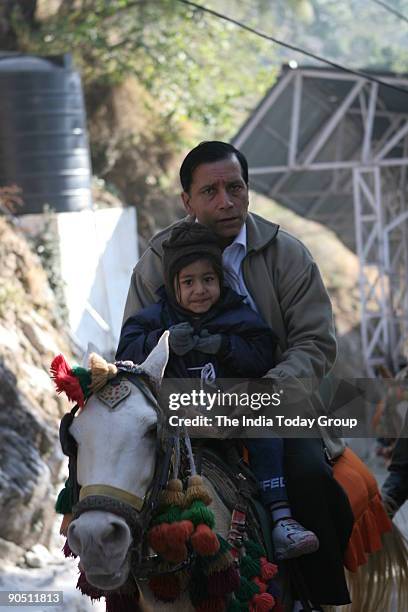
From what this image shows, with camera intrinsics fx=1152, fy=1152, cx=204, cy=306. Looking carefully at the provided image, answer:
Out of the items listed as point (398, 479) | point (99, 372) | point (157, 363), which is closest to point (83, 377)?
point (99, 372)

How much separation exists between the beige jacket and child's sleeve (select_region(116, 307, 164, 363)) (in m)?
0.31

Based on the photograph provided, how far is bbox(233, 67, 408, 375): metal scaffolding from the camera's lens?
16.0m

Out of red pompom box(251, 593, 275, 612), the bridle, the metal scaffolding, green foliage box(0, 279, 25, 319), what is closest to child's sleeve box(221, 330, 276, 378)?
the bridle

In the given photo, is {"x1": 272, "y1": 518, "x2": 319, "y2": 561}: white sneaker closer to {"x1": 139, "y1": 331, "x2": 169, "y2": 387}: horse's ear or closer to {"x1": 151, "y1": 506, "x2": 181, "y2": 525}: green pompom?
{"x1": 151, "y1": 506, "x2": 181, "y2": 525}: green pompom

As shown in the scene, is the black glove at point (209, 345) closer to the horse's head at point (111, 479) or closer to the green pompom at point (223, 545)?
the horse's head at point (111, 479)

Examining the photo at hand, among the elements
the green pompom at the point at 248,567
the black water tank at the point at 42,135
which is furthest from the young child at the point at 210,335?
the black water tank at the point at 42,135

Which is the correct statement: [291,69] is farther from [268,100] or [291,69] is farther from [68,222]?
[68,222]

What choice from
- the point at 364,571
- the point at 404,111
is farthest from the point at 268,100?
the point at 364,571

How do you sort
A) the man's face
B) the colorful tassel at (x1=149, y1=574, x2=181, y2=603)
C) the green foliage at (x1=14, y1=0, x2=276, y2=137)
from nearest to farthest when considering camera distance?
the colorful tassel at (x1=149, y1=574, x2=181, y2=603)
the man's face
the green foliage at (x1=14, y1=0, x2=276, y2=137)

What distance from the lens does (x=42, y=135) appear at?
45.7 feet

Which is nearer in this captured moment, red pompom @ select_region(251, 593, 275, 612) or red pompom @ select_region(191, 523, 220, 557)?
red pompom @ select_region(191, 523, 220, 557)

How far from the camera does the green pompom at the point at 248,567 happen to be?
11.8ft

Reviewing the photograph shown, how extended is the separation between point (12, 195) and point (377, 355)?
21.0ft

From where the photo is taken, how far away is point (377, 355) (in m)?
17.0
